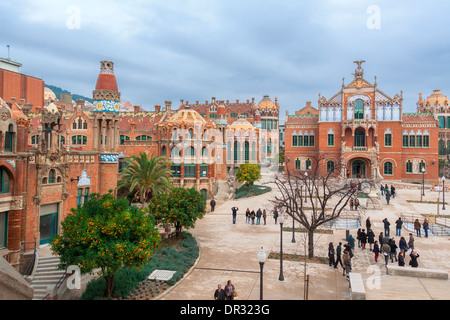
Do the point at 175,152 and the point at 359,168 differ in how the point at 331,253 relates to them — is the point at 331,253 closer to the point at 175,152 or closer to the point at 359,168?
the point at 175,152

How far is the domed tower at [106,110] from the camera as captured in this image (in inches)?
1032

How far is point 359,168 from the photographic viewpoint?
60719 millimetres

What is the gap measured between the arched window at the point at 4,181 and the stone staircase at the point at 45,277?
13.4 feet

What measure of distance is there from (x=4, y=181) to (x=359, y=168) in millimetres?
55322

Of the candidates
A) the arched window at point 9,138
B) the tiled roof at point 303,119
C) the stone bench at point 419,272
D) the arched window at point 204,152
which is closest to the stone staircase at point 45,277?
the arched window at point 9,138

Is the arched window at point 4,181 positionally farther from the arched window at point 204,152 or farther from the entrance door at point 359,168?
the entrance door at point 359,168

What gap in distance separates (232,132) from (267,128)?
17190mm

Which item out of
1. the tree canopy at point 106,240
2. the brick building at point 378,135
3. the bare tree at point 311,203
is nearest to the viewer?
the tree canopy at point 106,240

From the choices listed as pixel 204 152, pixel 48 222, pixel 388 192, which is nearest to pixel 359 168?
pixel 388 192

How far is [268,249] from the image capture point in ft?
72.5

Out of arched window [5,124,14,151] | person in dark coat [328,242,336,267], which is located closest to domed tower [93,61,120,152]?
arched window [5,124,14,151]

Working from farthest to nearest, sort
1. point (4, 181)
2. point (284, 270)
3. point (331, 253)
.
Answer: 1. point (331, 253)
2. point (284, 270)
3. point (4, 181)

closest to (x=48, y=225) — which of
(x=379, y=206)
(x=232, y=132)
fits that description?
(x=379, y=206)
